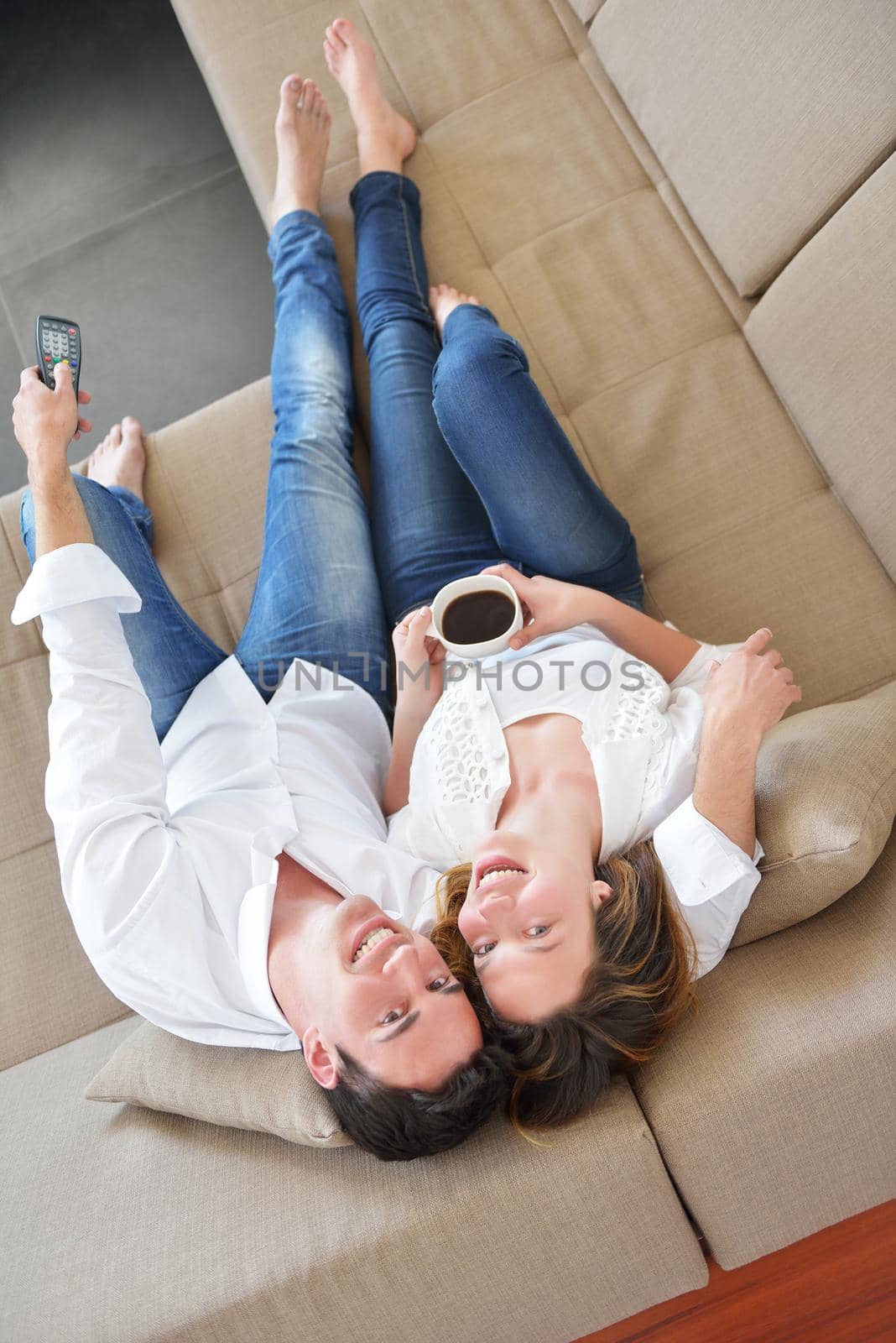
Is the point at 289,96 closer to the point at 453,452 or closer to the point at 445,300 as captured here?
the point at 445,300

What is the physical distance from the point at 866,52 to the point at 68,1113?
191 centimetres

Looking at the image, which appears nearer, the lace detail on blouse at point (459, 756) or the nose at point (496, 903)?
the nose at point (496, 903)

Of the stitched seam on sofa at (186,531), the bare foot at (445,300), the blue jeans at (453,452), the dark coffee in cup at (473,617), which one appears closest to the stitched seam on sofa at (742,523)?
the blue jeans at (453,452)

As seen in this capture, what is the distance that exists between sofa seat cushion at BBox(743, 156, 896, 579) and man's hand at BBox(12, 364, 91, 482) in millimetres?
1159

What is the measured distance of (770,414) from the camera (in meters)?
1.68

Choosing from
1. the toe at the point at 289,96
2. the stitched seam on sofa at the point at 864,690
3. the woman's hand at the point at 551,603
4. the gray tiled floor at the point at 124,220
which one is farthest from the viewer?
the gray tiled floor at the point at 124,220

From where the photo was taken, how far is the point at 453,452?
1.57m

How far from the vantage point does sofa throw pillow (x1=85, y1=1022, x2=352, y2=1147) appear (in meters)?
1.13

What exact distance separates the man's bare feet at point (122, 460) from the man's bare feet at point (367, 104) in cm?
70

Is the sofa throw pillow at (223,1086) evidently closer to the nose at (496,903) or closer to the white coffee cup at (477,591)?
the nose at (496,903)

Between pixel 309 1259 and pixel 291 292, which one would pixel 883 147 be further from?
pixel 309 1259

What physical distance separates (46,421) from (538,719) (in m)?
0.85

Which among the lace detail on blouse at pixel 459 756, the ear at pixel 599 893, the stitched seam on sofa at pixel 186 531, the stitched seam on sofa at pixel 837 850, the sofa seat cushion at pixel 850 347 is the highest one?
the stitched seam on sofa at pixel 186 531

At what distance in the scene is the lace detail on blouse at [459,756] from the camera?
4.35 feet
